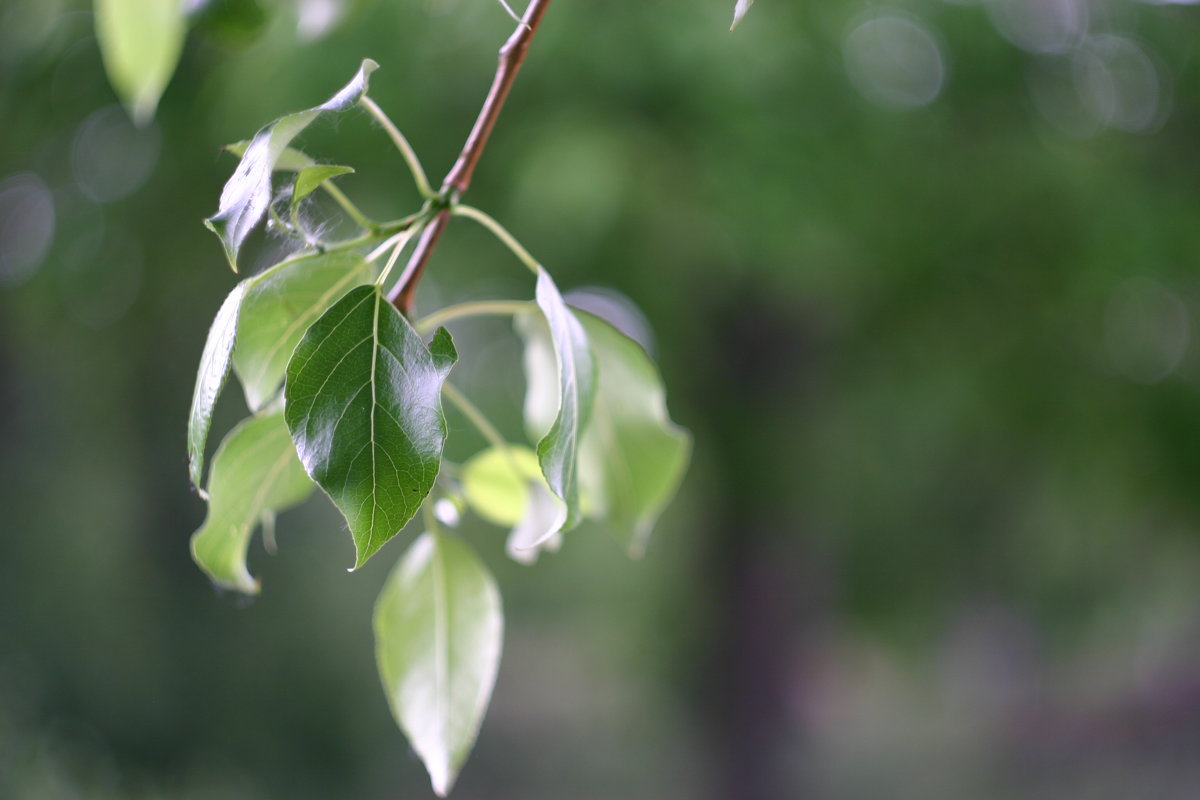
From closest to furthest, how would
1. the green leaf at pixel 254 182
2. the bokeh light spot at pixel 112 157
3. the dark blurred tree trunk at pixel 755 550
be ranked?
the green leaf at pixel 254 182 → the bokeh light spot at pixel 112 157 → the dark blurred tree trunk at pixel 755 550

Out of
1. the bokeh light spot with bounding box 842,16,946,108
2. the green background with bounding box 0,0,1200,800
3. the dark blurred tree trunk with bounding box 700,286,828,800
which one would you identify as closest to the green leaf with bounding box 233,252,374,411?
the green background with bounding box 0,0,1200,800

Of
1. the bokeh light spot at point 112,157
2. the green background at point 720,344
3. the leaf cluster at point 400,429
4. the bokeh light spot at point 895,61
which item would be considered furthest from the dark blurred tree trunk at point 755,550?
the leaf cluster at point 400,429

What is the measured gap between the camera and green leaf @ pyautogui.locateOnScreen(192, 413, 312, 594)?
0.96ft

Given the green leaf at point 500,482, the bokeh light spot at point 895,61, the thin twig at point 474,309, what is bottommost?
the bokeh light spot at point 895,61

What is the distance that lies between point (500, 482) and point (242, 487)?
Result: 103 millimetres

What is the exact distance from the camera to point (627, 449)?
0.38 m

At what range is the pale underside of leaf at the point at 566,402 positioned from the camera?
0.70 feet

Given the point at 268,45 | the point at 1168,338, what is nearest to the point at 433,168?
the point at 268,45

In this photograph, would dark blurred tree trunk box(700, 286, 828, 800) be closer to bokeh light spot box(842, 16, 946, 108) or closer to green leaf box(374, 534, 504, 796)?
bokeh light spot box(842, 16, 946, 108)

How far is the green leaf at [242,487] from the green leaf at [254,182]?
98 mm

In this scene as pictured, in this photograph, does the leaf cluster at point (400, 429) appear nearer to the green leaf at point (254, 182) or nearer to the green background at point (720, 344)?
the green leaf at point (254, 182)

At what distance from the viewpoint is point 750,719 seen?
337 cm

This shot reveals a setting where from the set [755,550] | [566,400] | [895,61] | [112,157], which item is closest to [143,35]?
[566,400]

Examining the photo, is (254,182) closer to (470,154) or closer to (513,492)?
(470,154)
